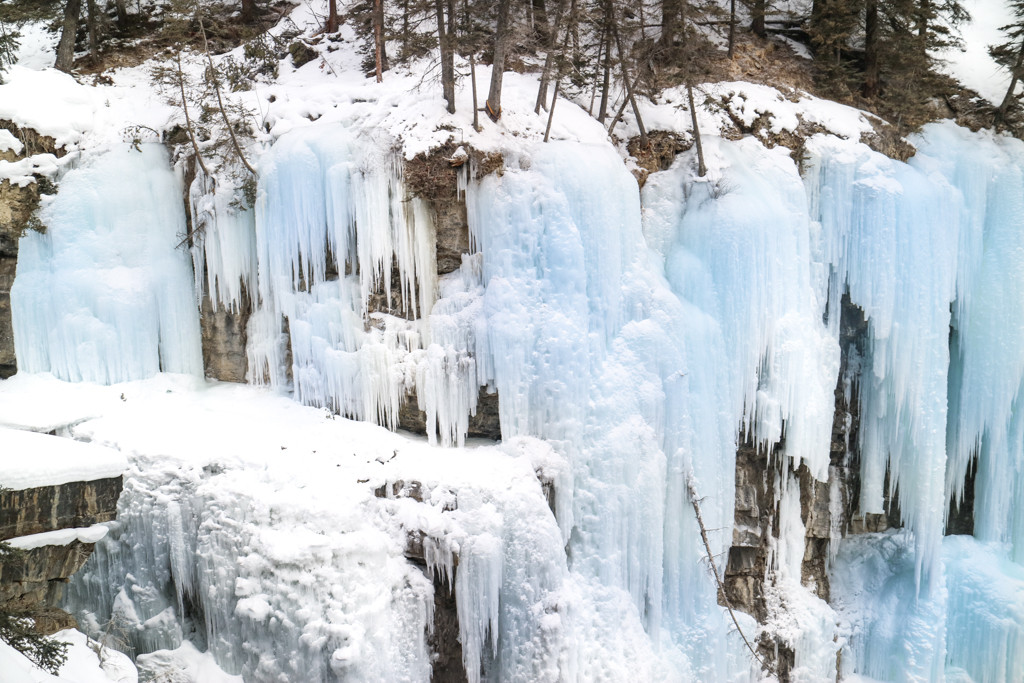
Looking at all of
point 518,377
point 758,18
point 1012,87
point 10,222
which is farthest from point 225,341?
point 1012,87

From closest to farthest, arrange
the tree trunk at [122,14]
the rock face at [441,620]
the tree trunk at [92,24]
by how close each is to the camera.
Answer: the rock face at [441,620], the tree trunk at [92,24], the tree trunk at [122,14]

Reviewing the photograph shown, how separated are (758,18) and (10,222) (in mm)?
A: 12393

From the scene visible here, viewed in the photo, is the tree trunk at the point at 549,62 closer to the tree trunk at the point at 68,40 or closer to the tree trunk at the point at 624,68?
the tree trunk at the point at 624,68

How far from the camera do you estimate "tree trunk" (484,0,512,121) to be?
36.3 ft

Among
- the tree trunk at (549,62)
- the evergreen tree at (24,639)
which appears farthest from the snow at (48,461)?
the tree trunk at (549,62)

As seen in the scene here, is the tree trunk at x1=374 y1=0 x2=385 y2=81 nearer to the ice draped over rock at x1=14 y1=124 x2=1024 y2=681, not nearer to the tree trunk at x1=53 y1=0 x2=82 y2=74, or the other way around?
the ice draped over rock at x1=14 y1=124 x2=1024 y2=681

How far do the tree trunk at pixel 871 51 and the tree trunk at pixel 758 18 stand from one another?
5.48 feet

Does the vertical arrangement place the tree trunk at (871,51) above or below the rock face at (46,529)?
above

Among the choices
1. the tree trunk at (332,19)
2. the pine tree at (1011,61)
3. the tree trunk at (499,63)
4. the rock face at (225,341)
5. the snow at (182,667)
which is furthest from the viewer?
the tree trunk at (332,19)

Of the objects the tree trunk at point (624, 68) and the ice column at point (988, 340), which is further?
the ice column at point (988, 340)

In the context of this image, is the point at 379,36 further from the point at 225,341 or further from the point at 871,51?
A: the point at 871,51

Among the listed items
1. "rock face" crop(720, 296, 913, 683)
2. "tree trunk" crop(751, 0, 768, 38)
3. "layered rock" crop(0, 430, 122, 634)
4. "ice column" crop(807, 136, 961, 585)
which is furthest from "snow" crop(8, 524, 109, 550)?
"tree trunk" crop(751, 0, 768, 38)

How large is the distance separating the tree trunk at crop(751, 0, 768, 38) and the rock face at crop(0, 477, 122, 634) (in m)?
12.7

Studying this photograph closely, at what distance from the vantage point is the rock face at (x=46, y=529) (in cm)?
670
